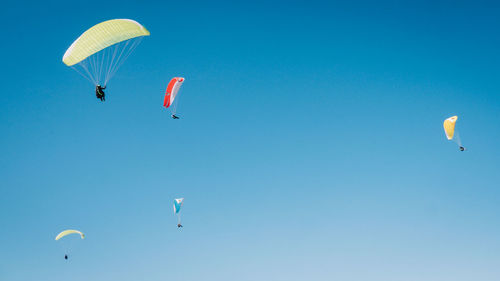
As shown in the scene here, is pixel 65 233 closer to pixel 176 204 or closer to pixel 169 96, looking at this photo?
pixel 176 204

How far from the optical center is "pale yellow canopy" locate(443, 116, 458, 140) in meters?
39.4

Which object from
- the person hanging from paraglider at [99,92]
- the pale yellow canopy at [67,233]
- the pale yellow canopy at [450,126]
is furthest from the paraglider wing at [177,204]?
the pale yellow canopy at [450,126]

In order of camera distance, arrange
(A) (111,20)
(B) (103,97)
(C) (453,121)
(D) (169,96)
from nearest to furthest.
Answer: (A) (111,20) < (B) (103,97) < (D) (169,96) < (C) (453,121)

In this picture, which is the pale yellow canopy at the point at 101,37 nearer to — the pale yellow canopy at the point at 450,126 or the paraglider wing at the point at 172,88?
the paraglider wing at the point at 172,88

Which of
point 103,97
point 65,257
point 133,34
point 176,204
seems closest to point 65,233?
point 65,257

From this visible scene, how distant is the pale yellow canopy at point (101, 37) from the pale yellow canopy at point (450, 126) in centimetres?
2685

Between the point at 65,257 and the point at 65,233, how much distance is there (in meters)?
5.10

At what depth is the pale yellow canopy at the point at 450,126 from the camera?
129ft

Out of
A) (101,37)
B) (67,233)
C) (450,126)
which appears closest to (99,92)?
(101,37)

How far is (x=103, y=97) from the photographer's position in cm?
3269

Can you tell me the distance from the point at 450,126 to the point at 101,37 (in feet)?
96.9

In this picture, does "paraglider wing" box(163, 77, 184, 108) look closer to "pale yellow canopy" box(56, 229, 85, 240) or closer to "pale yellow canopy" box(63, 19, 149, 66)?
"pale yellow canopy" box(63, 19, 149, 66)

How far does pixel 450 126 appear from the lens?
39.7 metres

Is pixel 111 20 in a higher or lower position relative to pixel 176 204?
higher
